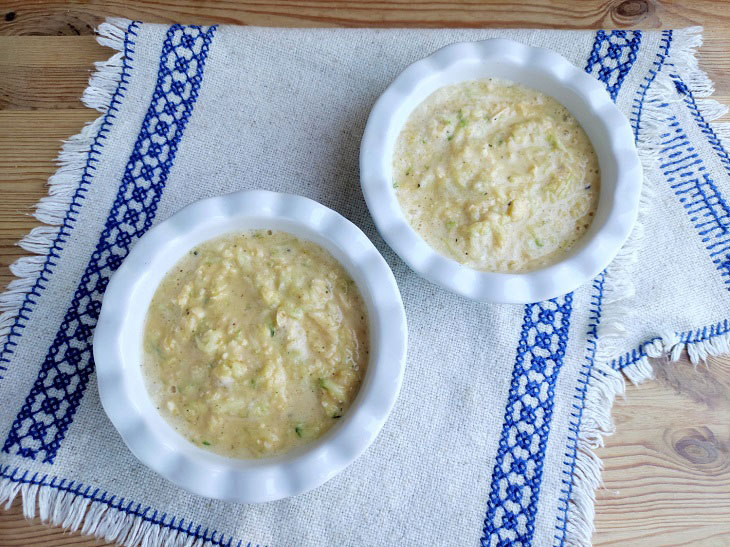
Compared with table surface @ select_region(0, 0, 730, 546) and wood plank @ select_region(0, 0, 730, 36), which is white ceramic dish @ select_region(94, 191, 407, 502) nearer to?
table surface @ select_region(0, 0, 730, 546)

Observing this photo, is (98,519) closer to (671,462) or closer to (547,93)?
(671,462)

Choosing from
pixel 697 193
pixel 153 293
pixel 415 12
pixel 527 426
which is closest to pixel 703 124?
pixel 697 193

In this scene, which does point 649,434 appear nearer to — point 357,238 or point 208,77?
point 357,238

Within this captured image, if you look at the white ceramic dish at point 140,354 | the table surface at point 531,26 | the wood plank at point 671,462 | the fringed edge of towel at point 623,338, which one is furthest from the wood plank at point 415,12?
the wood plank at point 671,462

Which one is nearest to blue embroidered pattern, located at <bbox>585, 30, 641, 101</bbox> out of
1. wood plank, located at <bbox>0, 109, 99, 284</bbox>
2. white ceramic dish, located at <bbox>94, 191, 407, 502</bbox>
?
white ceramic dish, located at <bbox>94, 191, 407, 502</bbox>

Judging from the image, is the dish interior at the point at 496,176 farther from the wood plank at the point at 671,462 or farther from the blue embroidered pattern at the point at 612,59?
the wood plank at the point at 671,462
